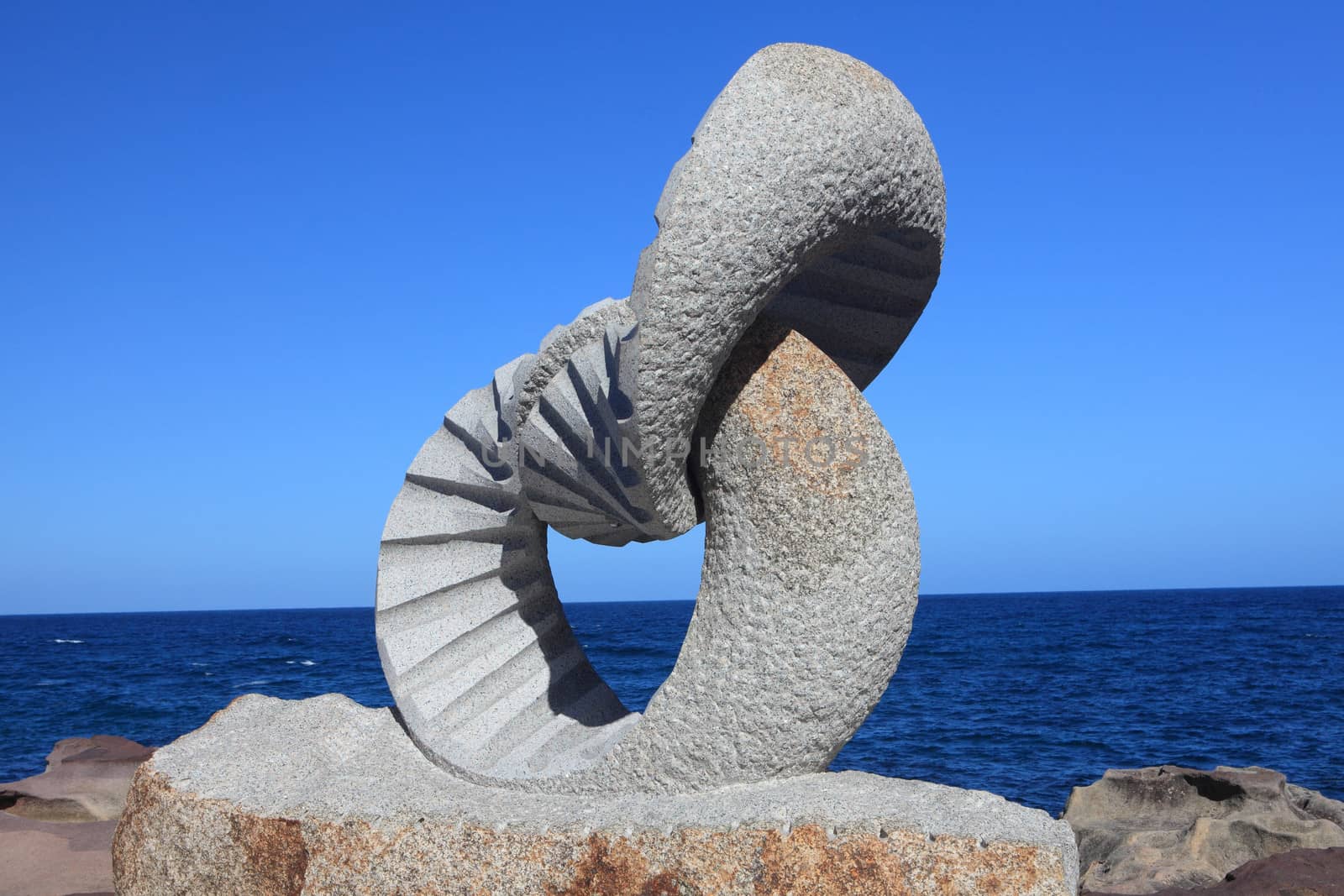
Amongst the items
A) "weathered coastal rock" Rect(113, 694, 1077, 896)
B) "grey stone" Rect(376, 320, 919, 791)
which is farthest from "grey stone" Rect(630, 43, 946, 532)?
"weathered coastal rock" Rect(113, 694, 1077, 896)

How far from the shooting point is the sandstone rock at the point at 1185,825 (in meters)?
6.57

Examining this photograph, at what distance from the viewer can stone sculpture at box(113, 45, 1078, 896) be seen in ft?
11.5

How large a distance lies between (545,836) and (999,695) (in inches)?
701

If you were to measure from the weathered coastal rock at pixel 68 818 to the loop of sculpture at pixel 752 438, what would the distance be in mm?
2335

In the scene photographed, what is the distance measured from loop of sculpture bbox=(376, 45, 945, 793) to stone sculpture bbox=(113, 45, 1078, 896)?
0.4 inches

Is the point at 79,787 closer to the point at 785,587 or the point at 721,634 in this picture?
the point at 721,634

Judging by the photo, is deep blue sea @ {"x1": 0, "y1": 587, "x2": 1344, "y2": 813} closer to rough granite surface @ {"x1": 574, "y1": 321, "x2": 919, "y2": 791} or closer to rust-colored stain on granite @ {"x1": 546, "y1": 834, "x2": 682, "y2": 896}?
rough granite surface @ {"x1": 574, "y1": 321, "x2": 919, "y2": 791}

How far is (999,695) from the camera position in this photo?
19938mm

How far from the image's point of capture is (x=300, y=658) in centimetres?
3127

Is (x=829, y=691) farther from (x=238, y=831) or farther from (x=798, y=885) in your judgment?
(x=238, y=831)

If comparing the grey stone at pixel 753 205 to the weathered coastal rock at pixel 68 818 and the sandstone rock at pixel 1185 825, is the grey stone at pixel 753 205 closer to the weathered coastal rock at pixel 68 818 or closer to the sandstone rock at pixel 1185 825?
the weathered coastal rock at pixel 68 818

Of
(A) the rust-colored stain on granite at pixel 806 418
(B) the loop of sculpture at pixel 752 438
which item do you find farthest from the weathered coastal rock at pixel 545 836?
(A) the rust-colored stain on granite at pixel 806 418

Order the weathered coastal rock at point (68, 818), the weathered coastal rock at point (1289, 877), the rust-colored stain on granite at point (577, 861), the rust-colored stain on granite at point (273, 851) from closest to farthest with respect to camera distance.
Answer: the rust-colored stain on granite at point (577, 861)
the rust-colored stain on granite at point (273, 851)
the weathered coastal rock at point (1289, 877)
the weathered coastal rock at point (68, 818)

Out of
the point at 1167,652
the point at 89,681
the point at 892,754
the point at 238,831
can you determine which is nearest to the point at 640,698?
the point at 892,754
